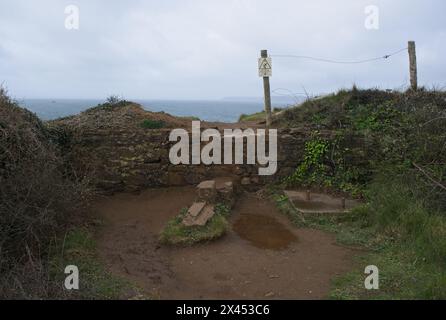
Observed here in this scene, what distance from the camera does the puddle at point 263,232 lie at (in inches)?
212

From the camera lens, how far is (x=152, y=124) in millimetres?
8367

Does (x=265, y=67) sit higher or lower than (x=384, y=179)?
higher

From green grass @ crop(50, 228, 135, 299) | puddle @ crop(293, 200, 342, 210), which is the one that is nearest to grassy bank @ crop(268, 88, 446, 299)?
puddle @ crop(293, 200, 342, 210)

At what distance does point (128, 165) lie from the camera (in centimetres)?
776

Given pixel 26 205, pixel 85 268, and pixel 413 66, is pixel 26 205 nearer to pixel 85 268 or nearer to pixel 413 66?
pixel 85 268

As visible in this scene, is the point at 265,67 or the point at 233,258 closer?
the point at 233,258

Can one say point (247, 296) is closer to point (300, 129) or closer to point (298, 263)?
point (298, 263)

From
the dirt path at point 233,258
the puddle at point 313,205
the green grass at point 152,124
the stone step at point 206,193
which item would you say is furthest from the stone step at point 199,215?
the green grass at point 152,124

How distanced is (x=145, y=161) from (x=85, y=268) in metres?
3.54

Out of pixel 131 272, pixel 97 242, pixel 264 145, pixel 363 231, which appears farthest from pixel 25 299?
pixel 264 145

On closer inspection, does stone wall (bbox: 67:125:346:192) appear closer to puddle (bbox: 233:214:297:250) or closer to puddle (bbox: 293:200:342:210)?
puddle (bbox: 293:200:342:210)

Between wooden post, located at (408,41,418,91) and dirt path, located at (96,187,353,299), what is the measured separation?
5.15 metres

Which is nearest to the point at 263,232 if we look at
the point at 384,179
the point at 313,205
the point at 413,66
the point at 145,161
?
the point at 313,205

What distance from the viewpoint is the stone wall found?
768 centimetres
